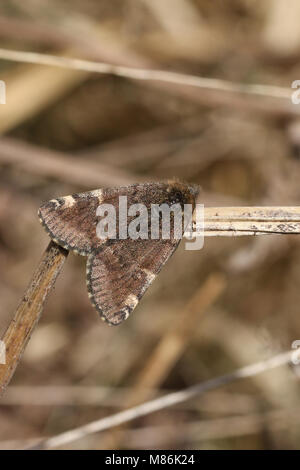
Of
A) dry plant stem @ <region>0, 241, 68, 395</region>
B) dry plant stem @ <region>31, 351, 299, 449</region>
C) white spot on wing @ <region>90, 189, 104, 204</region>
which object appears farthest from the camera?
dry plant stem @ <region>31, 351, 299, 449</region>

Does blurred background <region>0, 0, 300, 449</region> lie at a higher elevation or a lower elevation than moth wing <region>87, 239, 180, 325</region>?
higher

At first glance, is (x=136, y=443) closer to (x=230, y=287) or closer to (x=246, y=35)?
(x=230, y=287)

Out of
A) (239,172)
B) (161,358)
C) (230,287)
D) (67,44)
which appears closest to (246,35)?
(239,172)

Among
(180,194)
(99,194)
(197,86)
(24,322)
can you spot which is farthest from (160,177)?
(24,322)

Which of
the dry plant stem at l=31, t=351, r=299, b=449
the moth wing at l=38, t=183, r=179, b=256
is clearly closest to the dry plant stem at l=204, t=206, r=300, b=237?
the moth wing at l=38, t=183, r=179, b=256

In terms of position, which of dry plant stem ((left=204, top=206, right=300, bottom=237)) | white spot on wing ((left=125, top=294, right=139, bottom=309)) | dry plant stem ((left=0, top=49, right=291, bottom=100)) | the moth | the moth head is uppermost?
dry plant stem ((left=0, top=49, right=291, bottom=100))

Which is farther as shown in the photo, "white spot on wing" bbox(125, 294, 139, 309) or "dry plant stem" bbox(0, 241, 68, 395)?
"white spot on wing" bbox(125, 294, 139, 309)

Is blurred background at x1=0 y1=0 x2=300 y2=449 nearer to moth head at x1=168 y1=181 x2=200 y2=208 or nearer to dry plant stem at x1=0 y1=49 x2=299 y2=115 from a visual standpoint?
dry plant stem at x1=0 y1=49 x2=299 y2=115

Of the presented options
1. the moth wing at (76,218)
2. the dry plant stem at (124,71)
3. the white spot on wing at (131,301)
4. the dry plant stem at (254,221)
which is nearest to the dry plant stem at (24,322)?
the moth wing at (76,218)

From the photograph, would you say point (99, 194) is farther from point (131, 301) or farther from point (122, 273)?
point (131, 301)
